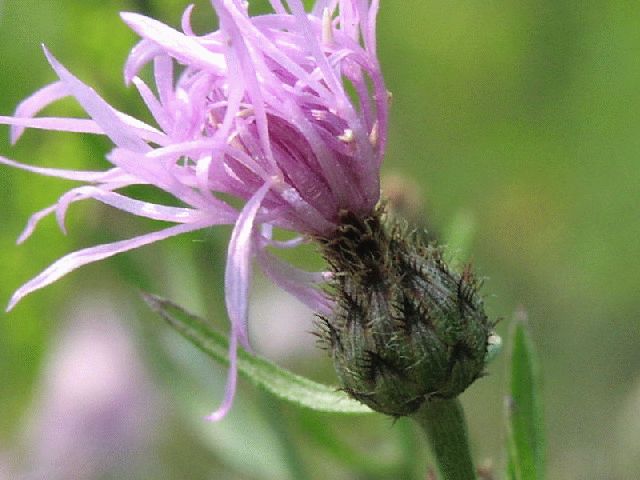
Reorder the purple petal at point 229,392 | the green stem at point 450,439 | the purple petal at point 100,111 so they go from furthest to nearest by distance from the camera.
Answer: the green stem at point 450,439 → the purple petal at point 100,111 → the purple petal at point 229,392

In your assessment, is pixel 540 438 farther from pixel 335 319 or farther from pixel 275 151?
pixel 275 151

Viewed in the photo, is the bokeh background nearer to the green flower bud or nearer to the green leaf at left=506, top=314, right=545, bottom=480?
the green leaf at left=506, top=314, right=545, bottom=480

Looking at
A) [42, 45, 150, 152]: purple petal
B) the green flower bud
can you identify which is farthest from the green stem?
[42, 45, 150, 152]: purple petal

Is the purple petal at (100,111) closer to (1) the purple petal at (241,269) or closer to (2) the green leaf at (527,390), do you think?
(1) the purple petal at (241,269)

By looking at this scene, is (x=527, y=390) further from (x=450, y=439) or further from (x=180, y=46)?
(x=180, y=46)

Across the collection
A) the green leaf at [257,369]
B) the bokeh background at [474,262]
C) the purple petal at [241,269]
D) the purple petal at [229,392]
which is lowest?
the bokeh background at [474,262]

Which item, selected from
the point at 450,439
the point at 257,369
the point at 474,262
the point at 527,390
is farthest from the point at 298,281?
the point at 474,262

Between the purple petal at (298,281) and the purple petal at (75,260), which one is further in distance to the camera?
the purple petal at (298,281)

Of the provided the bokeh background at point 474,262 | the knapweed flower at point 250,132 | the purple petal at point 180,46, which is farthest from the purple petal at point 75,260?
the bokeh background at point 474,262
